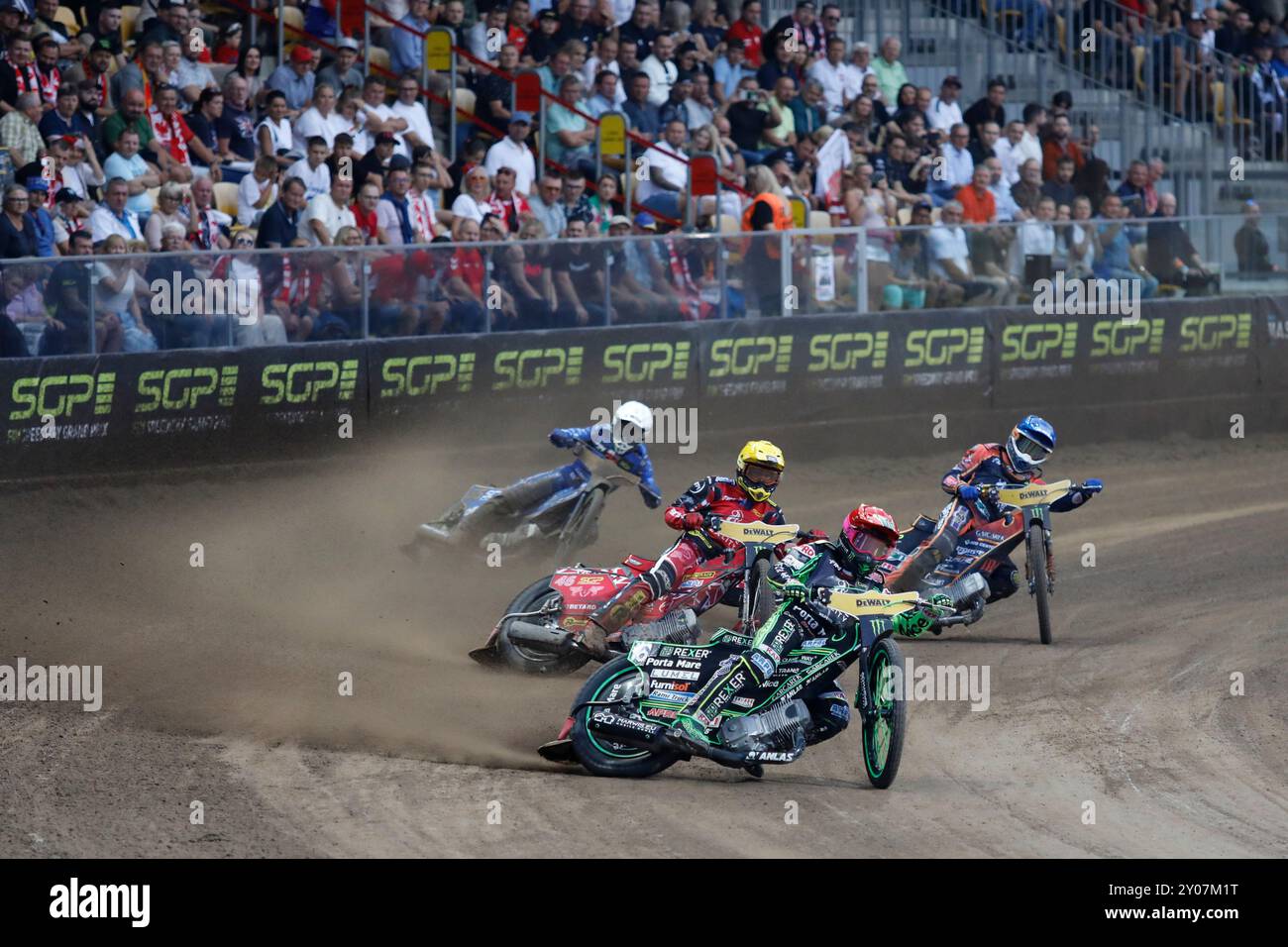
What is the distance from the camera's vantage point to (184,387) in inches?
642

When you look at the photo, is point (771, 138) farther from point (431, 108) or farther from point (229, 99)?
point (229, 99)

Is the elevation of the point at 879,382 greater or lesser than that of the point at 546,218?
lesser

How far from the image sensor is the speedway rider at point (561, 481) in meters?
13.6

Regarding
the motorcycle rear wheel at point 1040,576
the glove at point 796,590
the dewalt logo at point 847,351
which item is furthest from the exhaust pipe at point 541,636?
the dewalt logo at point 847,351

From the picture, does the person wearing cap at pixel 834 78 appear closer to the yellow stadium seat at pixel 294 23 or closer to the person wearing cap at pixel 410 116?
the person wearing cap at pixel 410 116

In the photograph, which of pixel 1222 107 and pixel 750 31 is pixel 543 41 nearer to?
pixel 750 31

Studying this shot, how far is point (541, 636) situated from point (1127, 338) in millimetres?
11453

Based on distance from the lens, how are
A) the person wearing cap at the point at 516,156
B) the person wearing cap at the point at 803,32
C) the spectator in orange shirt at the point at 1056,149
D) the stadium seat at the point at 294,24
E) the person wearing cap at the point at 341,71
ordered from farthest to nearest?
the spectator in orange shirt at the point at 1056,149
the person wearing cap at the point at 803,32
the stadium seat at the point at 294,24
the person wearing cap at the point at 516,156
the person wearing cap at the point at 341,71

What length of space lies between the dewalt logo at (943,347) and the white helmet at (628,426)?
23.1 ft

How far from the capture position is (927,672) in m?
12.3

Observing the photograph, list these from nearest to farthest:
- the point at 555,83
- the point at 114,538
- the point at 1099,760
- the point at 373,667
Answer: the point at 1099,760, the point at 373,667, the point at 114,538, the point at 555,83

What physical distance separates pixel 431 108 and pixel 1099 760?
12.6m

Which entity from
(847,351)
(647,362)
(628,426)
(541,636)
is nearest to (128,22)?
(647,362)
